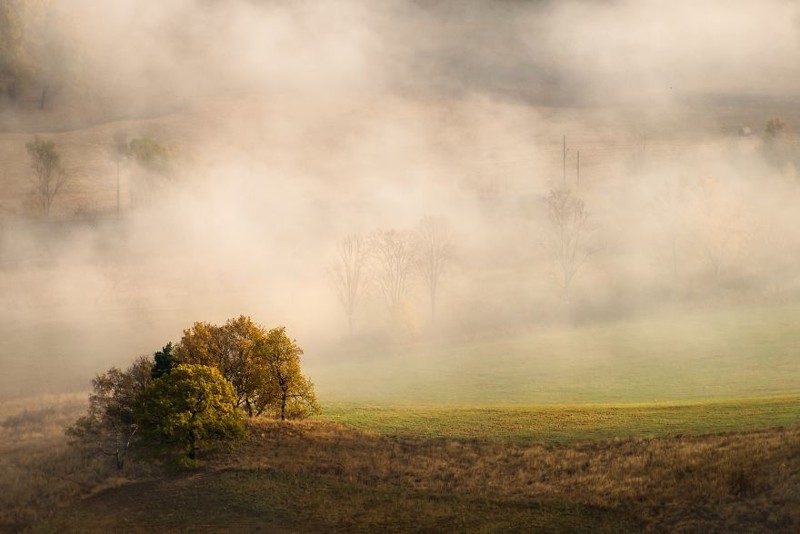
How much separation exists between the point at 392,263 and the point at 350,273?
257 inches

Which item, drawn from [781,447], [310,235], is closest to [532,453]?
[781,447]

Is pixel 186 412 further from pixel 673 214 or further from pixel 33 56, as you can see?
pixel 33 56

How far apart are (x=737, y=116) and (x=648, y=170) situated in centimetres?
4495

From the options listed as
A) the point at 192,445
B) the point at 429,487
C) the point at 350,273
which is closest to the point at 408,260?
the point at 350,273

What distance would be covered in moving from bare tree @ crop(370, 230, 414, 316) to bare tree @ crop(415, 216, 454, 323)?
1.74m

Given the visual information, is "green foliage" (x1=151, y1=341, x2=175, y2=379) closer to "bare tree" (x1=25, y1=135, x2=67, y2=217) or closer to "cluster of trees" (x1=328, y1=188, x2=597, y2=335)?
"cluster of trees" (x1=328, y1=188, x2=597, y2=335)

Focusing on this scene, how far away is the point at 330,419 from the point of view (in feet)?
183

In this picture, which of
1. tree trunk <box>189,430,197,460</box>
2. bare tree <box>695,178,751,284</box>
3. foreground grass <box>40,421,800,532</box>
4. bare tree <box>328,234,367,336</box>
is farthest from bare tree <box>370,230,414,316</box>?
foreground grass <box>40,421,800,532</box>

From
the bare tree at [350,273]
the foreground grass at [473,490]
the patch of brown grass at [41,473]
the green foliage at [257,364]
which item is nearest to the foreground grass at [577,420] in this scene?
the foreground grass at [473,490]

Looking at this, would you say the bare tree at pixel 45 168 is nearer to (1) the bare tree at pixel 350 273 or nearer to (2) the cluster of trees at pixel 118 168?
(2) the cluster of trees at pixel 118 168

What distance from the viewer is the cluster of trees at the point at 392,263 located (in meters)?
110

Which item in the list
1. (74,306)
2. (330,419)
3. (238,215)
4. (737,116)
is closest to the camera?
(330,419)

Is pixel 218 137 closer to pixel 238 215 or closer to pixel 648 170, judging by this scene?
pixel 238 215

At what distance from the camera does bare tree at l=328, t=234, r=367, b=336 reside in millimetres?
106500
